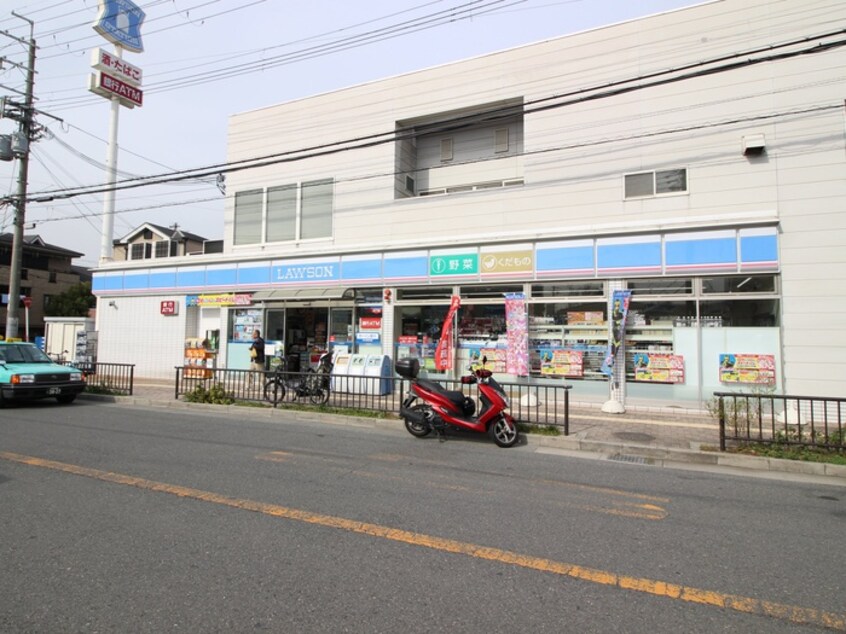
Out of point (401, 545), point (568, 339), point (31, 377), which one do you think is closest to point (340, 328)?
point (568, 339)

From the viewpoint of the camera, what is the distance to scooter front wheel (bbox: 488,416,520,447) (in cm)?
845

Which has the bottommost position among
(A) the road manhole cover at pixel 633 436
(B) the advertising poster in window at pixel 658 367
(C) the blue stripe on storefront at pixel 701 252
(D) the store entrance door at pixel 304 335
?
(A) the road manhole cover at pixel 633 436

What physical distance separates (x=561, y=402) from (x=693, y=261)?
4.48m

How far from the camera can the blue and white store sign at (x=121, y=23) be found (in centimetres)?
2181

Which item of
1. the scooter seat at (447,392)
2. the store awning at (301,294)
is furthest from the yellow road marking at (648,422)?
the store awning at (301,294)

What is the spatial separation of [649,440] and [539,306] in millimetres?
5487

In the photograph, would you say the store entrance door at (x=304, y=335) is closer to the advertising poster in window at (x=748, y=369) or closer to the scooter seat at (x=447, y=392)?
the scooter seat at (x=447, y=392)

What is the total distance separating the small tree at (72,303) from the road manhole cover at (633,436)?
155 ft

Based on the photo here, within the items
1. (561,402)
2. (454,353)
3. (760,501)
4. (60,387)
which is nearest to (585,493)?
(760,501)

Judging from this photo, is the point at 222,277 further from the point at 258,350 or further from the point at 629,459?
the point at 629,459

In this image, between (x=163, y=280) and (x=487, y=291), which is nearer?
(x=487, y=291)

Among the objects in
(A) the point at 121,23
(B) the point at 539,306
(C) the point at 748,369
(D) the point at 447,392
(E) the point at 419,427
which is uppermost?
(A) the point at 121,23

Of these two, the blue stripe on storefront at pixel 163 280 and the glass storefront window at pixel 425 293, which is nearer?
the glass storefront window at pixel 425 293

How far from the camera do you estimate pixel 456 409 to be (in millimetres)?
8906
